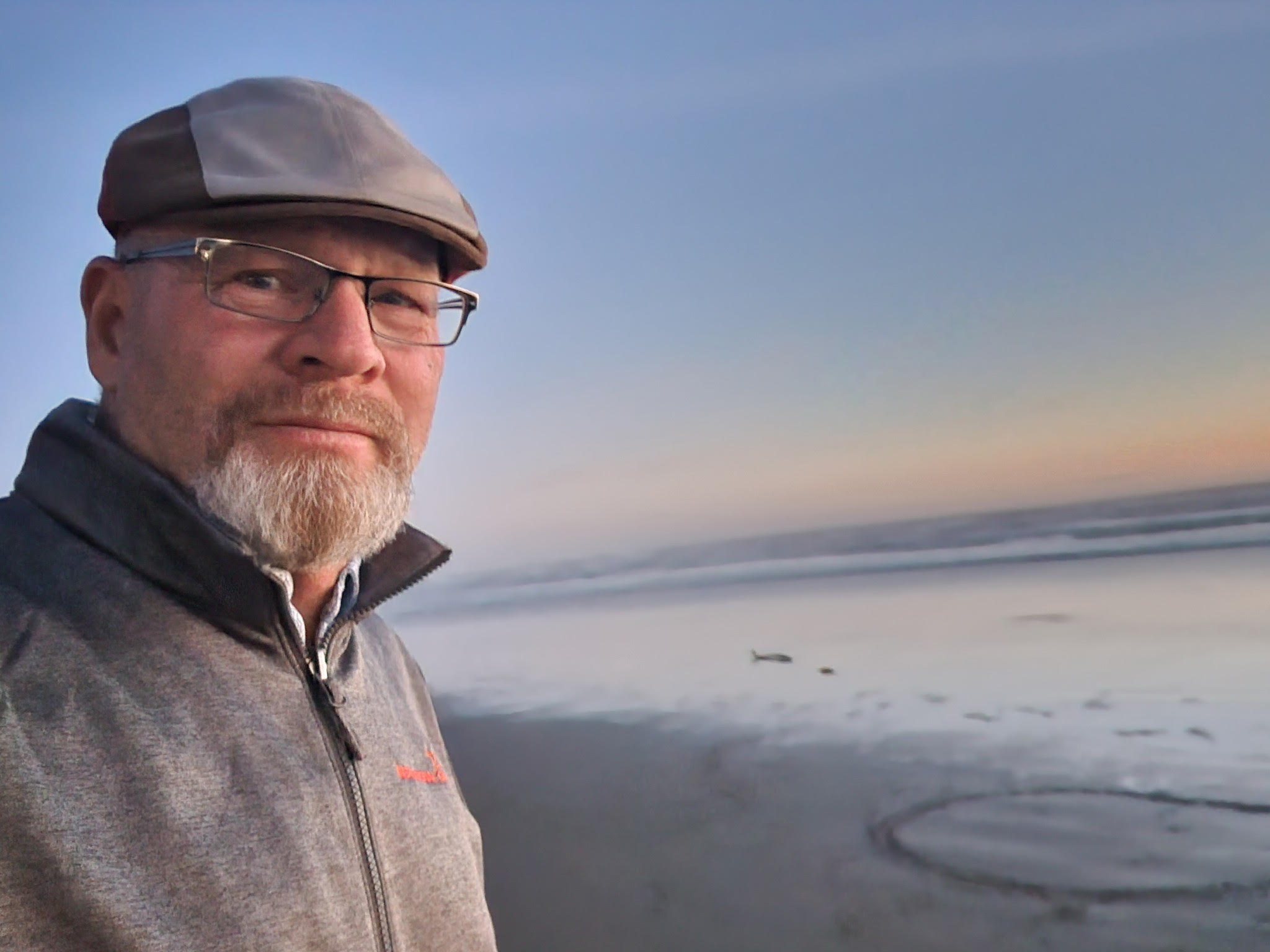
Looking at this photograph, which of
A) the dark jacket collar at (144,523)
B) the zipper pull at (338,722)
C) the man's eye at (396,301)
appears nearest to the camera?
the dark jacket collar at (144,523)

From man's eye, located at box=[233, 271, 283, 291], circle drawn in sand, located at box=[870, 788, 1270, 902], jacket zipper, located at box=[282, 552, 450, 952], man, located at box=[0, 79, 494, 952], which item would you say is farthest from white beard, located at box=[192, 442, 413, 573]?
circle drawn in sand, located at box=[870, 788, 1270, 902]

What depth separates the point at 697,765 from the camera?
4.17 m

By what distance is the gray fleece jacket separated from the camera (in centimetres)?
111

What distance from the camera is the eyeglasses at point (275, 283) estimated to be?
1.40 meters

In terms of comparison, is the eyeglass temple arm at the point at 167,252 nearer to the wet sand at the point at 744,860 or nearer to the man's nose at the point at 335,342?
the man's nose at the point at 335,342

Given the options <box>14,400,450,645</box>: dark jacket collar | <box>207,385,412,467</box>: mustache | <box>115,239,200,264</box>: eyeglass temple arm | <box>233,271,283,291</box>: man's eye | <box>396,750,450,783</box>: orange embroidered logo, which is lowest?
<box>396,750,450,783</box>: orange embroidered logo

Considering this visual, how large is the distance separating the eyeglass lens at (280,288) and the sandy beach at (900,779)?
2389 mm

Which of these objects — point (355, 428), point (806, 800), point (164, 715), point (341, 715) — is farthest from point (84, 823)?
point (806, 800)

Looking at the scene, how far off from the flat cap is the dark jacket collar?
1.17ft

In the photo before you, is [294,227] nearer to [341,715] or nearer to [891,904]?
[341,715]

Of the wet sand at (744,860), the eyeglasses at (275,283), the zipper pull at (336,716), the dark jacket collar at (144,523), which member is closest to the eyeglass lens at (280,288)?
the eyeglasses at (275,283)

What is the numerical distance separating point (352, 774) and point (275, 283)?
725 millimetres

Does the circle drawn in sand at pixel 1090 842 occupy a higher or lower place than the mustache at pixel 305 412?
lower

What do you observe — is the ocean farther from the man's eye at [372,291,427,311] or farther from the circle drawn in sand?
the man's eye at [372,291,427,311]
